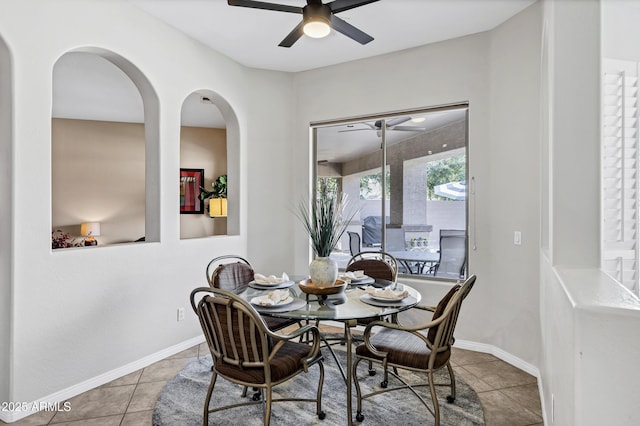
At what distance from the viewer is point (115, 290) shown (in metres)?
2.95

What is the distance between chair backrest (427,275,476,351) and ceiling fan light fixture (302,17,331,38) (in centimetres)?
184

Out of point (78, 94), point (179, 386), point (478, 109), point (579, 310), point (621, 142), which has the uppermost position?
point (78, 94)

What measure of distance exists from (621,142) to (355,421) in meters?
2.51

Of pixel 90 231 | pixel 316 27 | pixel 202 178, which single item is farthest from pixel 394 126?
pixel 90 231

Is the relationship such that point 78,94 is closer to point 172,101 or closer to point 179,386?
point 172,101

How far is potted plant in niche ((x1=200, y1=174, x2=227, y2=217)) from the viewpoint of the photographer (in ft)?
22.1

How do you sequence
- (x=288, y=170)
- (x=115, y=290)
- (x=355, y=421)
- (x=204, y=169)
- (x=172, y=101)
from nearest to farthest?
(x=355, y=421)
(x=115, y=290)
(x=172, y=101)
(x=288, y=170)
(x=204, y=169)

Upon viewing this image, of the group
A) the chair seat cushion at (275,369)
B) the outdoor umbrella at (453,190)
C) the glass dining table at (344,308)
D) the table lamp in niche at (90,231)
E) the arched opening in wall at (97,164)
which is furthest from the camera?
the table lamp in niche at (90,231)

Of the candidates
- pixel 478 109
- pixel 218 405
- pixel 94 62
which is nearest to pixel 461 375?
pixel 218 405

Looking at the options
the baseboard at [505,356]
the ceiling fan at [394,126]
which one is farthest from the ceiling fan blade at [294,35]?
the baseboard at [505,356]

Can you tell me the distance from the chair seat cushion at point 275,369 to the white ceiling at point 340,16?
8.33 feet

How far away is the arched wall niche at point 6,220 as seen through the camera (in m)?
2.33

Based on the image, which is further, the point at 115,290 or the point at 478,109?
the point at 478,109

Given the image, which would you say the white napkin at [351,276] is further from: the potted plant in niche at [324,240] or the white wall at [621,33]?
the white wall at [621,33]
